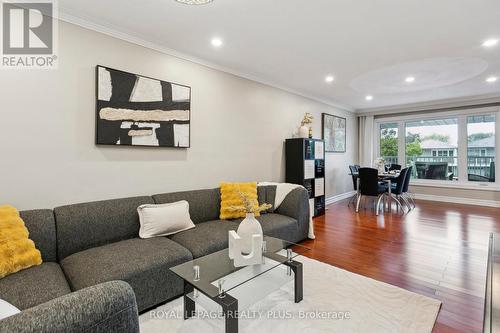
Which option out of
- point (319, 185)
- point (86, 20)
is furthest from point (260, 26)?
point (319, 185)

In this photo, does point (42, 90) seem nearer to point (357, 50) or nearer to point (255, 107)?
point (255, 107)

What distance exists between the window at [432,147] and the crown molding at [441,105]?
0.39 m

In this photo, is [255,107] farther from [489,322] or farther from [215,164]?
[489,322]

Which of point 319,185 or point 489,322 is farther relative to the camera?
point 319,185

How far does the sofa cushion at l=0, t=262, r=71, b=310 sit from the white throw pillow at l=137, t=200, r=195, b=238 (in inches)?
29.4

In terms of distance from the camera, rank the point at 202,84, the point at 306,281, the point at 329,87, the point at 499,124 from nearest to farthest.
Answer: the point at 306,281, the point at 202,84, the point at 329,87, the point at 499,124

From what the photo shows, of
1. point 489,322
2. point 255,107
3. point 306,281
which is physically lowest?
point 306,281

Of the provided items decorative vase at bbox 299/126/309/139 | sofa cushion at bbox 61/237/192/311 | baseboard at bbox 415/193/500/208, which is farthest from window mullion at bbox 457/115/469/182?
sofa cushion at bbox 61/237/192/311

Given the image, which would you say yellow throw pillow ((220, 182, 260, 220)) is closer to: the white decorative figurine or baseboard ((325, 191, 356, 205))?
the white decorative figurine

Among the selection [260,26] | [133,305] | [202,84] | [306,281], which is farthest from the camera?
[202,84]

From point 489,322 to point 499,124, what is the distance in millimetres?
6480

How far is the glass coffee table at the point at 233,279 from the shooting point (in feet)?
4.89

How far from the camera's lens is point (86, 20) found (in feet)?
7.80

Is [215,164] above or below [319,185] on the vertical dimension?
above
